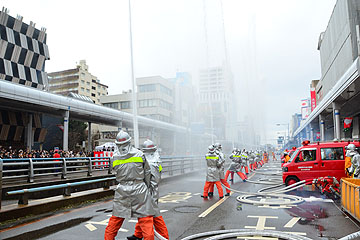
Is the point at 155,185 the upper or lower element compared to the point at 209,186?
upper

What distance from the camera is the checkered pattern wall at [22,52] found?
27.0 m

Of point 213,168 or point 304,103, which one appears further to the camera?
point 304,103

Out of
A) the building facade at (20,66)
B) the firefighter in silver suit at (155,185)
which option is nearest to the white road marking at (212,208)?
the firefighter in silver suit at (155,185)

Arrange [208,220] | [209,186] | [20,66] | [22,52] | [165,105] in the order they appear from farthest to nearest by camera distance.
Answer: [165,105]
[22,52]
[20,66]
[209,186]
[208,220]

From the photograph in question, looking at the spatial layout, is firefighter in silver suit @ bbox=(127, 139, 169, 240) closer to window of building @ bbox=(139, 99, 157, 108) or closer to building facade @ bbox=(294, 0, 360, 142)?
building facade @ bbox=(294, 0, 360, 142)

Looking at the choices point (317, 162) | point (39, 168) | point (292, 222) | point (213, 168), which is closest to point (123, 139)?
point (292, 222)

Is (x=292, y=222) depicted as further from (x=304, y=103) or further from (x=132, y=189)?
(x=304, y=103)

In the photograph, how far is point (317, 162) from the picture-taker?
10539mm

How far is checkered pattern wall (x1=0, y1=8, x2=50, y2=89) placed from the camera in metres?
27.0

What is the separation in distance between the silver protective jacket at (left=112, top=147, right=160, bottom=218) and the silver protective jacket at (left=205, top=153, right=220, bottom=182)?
4.85 metres

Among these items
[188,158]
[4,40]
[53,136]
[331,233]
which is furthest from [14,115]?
[331,233]

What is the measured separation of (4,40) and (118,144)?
93.8 ft

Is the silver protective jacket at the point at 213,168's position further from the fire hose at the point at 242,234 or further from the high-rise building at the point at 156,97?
the high-rise building at the point at 156,97

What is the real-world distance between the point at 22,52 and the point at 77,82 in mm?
53515
